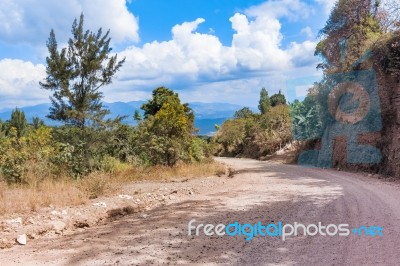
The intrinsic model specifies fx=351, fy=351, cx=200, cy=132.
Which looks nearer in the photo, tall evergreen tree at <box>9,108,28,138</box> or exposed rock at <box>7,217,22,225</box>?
exposed rock at <box>7,217,22,225</box>

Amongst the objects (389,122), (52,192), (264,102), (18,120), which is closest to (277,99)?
(264,102)

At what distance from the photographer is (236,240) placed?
5.33 m

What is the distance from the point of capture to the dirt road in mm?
4562

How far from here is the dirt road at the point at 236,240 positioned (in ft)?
15.0

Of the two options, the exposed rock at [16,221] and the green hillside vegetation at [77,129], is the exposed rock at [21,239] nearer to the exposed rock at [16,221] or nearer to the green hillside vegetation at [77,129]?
the exposed rock at [16,221]

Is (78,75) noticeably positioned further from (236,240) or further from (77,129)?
(236,240)

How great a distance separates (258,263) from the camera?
4359mm

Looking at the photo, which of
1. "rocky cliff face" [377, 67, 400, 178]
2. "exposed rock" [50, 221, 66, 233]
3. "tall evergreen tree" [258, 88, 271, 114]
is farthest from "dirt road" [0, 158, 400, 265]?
"tall evergreen tree" [258, 88, 271, 114]

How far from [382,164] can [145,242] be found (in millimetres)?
11292

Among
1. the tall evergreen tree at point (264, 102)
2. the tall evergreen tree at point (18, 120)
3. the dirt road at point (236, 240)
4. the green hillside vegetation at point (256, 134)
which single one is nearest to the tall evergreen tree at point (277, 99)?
the tall evergreen tree at point (264, 102)

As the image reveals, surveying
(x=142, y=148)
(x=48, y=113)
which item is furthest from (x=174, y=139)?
(x=48, y=113)

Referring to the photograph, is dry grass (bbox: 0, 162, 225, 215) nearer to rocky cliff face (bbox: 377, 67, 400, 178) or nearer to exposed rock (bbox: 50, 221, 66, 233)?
exposed rock (bbox: 50, 221, 66, 233)

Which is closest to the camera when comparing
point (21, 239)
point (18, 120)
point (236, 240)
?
point (236, 240)

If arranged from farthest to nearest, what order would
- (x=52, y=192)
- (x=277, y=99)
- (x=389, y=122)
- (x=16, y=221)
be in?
(x=277, y=99) → (x=389, y=122) → (x=52, y=192) → (x=16, y=221)
